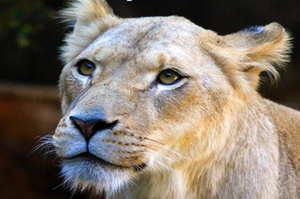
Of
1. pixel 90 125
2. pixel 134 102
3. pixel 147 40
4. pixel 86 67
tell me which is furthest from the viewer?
pixel 86 67

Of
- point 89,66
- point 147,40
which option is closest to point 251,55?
point 147,40

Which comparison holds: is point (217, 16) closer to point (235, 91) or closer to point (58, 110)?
point (58, 110)

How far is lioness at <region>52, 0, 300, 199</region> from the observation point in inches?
86.4

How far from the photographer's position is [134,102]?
2312 mm

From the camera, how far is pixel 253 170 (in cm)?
264

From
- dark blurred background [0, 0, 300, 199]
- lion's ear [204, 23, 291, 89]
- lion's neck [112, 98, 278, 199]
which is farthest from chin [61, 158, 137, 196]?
dark blurred background [0, 0, 300, 199]

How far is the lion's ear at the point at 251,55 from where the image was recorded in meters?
2.75

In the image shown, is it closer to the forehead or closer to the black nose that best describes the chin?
the black nose

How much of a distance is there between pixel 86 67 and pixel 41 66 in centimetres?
636

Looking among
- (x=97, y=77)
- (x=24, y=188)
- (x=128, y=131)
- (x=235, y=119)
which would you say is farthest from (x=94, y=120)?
(x=24, y=188)

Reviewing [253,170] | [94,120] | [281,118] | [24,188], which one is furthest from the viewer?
[24,188]

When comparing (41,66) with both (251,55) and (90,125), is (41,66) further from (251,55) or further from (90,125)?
(90,125)

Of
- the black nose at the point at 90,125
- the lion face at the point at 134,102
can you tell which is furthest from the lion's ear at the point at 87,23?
the black nose at the point at 90,125

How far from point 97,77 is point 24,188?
470 cm
